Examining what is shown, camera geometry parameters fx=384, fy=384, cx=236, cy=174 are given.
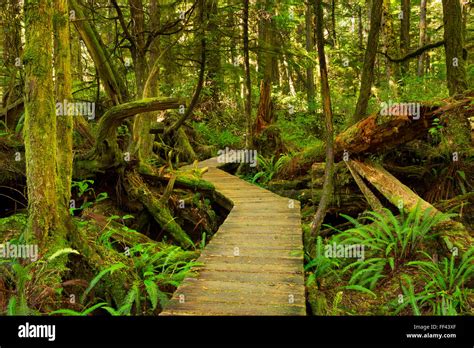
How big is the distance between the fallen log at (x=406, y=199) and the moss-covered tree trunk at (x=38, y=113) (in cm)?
551

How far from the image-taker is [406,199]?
733 centimetres

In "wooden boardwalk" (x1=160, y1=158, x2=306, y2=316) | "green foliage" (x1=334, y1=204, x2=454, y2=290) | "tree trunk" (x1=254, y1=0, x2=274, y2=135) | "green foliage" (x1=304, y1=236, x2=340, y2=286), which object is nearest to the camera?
"wooden boardwalk" (x1=160, y1=158, x2=306, y2=316)

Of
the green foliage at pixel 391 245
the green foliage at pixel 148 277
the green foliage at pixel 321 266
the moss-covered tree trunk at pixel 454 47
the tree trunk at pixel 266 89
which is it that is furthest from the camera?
the tree trunk at pixel 266 89

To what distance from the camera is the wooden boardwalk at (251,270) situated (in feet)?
13.6

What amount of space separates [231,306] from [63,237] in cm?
215

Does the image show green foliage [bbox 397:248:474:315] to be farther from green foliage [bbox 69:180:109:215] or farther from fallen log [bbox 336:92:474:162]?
green foliage [bbox 69:180:109:215]

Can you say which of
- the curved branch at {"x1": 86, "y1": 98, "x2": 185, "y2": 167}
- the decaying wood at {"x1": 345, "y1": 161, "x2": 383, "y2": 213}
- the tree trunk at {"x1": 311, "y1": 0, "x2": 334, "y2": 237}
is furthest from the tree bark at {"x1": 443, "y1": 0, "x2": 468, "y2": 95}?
the curved branch at {"x1": 86, "y1": 98, "x2": 185, "y2": 167}

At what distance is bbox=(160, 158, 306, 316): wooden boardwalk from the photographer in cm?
415

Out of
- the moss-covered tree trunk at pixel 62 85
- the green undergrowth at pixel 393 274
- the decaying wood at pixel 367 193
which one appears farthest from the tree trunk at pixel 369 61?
the moss-covered tree trunk at pixel 62 85

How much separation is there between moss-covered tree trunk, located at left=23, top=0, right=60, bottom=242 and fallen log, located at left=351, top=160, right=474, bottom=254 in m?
5.51

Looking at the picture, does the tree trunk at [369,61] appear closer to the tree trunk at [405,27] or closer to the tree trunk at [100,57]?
the tree trunk at [100,57]
